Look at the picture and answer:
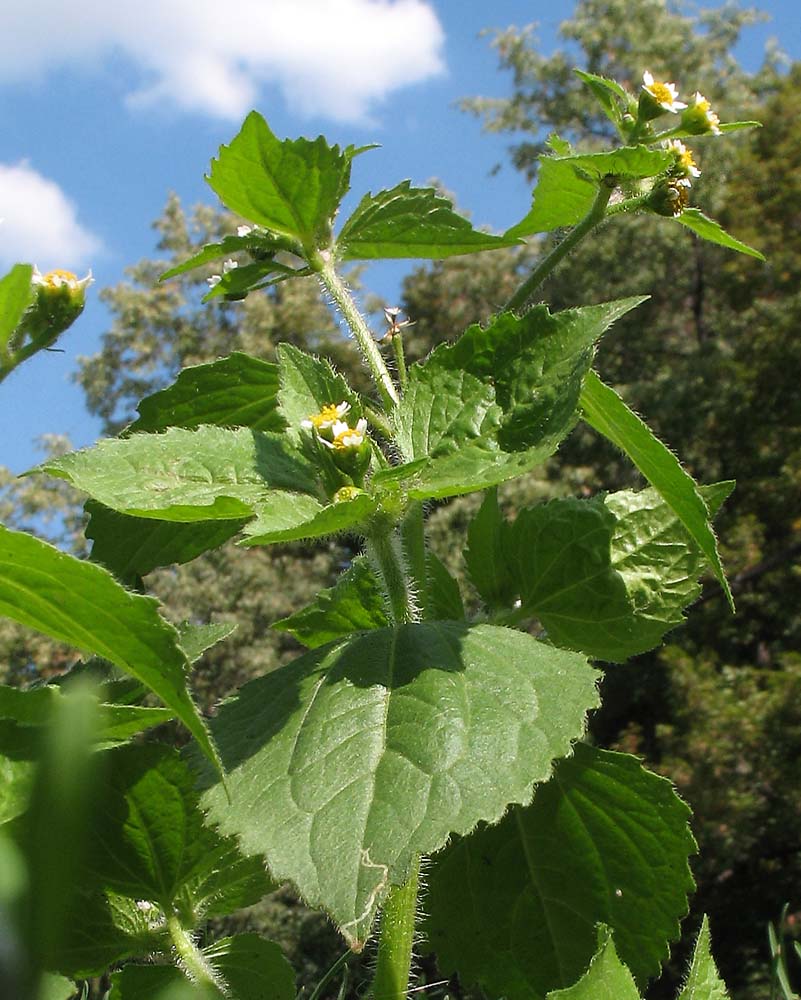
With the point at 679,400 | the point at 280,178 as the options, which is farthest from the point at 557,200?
the point at 679,400

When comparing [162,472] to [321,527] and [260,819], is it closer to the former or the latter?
[321,527]

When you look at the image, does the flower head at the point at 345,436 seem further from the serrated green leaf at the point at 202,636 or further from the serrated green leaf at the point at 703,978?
the serrated green leaf at the point at 703,978

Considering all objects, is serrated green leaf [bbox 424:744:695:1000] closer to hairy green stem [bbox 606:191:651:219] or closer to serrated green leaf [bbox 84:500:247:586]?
serrated green leaf [bbox 84:500:247:586]

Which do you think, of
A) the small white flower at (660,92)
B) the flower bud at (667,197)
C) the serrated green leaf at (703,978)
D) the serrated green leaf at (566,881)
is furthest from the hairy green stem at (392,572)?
the small white flower at (660,92)

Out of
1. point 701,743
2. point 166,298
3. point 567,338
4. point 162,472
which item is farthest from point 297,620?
point 166,298

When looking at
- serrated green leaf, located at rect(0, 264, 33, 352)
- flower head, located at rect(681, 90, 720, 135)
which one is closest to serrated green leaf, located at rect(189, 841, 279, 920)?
serrated green leaf, located at rect(0, 264, 33, 352)
